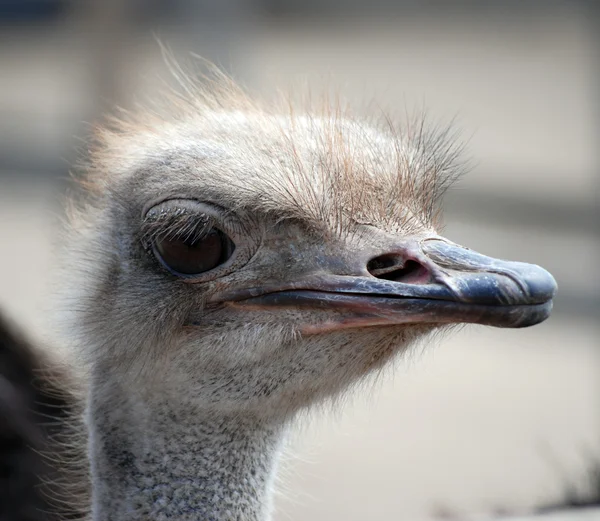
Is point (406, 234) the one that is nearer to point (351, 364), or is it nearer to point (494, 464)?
point (351, 364)

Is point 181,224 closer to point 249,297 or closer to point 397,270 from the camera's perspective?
point 249,297

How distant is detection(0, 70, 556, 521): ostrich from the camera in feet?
6.14

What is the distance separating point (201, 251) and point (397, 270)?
37 centimetres

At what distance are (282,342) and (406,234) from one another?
29cm

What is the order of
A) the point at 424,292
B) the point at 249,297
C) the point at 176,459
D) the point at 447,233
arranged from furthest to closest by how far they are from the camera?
1. the point at 447,233
2. the point at 176,459
3. the point at 249,297
4. the point at 424,292

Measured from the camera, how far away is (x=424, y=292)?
70.1 inches

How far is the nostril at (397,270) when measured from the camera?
1.83 m

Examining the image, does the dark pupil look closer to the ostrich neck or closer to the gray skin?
the gray skin

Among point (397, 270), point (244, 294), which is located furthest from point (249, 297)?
point (397, 270)

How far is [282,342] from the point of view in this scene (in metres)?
1.92

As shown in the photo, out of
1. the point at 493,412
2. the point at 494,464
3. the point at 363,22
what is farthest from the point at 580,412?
the point at 363,22

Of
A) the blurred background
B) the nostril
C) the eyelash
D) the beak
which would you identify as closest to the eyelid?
the eyelash

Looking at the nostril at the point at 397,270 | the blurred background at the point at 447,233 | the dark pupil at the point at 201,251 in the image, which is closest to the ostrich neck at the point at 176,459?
the dark pupil at the point at 201,251

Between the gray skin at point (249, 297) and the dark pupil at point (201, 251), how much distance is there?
0.7 inches
